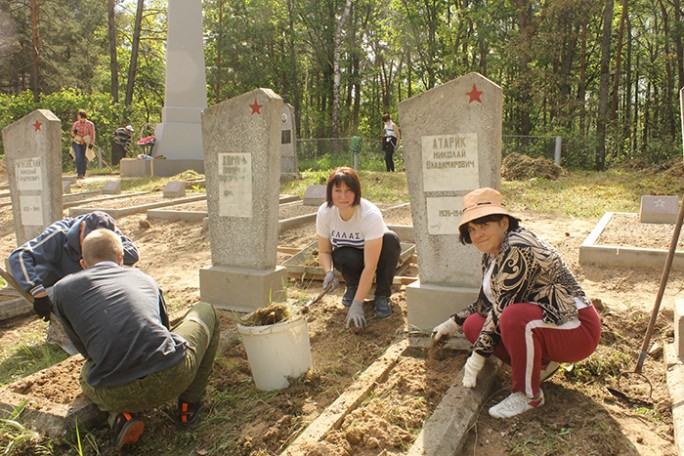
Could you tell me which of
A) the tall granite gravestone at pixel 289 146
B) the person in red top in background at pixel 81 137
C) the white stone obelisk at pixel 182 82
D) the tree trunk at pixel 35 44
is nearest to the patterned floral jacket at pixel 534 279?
the tall granite gravestone at pixel 289 146

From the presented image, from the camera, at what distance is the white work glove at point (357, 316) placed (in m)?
3.87

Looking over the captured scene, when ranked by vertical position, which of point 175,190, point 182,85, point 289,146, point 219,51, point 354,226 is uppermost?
point 219,51

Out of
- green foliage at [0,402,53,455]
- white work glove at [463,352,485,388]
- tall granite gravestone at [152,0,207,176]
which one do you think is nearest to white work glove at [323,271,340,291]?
white work glove at [463,352,485,388]

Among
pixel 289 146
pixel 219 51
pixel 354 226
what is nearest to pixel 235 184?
pixel 354 226

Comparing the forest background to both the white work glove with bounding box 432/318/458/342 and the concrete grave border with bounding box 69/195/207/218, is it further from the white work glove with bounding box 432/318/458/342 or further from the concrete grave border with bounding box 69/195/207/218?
the white work glove with bounding box 432/318/458/342

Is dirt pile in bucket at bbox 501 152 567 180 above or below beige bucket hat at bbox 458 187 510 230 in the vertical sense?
above

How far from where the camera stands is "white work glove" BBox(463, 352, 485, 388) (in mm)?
2678

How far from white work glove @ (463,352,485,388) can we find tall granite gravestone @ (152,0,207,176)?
45.3ft

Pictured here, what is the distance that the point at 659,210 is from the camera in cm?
658

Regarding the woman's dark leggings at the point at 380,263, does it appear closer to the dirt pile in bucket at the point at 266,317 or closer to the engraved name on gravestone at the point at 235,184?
the engraved name on gravestone at the point at 235,184

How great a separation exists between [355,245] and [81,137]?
1146cm

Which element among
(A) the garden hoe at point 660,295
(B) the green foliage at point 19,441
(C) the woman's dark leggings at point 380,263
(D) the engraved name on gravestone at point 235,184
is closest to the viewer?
(B) the green foliage at point 19,441

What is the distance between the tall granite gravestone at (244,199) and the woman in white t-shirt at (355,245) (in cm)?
52

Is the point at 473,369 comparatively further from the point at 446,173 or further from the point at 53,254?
the point at 53,254
